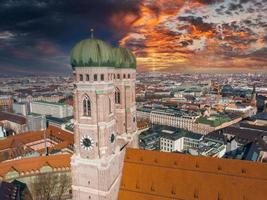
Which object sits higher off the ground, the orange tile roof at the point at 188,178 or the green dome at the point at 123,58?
the green dome at the point at 123,58

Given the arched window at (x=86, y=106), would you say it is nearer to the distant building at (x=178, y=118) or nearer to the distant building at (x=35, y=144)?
the distant building at (x=35, y=144)

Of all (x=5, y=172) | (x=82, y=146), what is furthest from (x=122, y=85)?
(x=5, y=172)

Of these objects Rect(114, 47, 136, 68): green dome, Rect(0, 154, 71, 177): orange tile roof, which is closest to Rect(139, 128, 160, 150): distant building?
Rect(0, 154, 71, 177): orange tile roof

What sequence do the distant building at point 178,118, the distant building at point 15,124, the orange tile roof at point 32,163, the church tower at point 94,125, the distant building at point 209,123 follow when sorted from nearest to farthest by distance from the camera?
the church tower at point 94,125
the orange tile roof at point 32,163
the distant building at point 209,123
the distant building at point 178,118
the distant building at point 15,124

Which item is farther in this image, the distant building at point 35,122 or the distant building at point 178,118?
the distant building at point 35,122

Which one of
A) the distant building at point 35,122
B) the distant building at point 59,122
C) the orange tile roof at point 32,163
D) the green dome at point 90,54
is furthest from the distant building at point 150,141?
the green dome at point 90,54

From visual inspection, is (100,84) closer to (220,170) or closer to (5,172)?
(220,170)

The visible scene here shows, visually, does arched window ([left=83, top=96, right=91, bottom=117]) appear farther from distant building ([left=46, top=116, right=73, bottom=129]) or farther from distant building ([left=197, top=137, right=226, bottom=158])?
distant building ([left=46, top=116, right=73, bottom=129])

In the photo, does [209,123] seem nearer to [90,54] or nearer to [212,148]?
[212,148]
